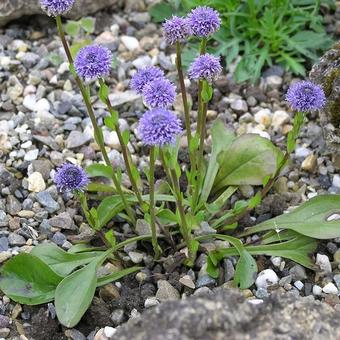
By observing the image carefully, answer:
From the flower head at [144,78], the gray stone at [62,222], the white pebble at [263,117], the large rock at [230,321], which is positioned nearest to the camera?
the large rock at [230,321]

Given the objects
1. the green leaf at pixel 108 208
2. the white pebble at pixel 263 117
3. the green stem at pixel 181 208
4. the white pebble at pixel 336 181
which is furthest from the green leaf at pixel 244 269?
the white pebble at pixel 263 117

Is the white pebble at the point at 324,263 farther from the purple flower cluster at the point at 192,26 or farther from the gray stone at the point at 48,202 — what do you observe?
the gray stone at the point at 48,202

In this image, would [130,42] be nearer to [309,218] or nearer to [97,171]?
[97,171]

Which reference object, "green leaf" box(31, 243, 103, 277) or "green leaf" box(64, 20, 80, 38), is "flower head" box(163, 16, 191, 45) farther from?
"green leaf" box(64, 20, 80, 38)

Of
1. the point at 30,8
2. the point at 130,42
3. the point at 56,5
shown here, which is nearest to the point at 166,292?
the point at 56,5

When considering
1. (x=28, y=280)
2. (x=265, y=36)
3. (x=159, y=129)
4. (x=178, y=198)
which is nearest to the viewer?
(x=159, y=129)

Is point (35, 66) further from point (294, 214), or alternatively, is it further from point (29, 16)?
point (294, 214)
